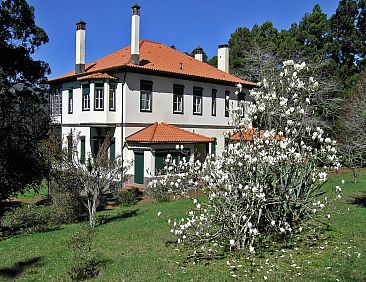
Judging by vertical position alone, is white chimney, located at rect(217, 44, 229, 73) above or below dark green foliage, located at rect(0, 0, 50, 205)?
above

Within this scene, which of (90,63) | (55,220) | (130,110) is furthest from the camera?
(90,63)

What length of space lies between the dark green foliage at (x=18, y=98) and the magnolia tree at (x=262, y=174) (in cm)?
1207

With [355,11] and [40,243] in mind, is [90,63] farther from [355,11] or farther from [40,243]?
[355,11]

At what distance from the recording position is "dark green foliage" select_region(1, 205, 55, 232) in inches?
638

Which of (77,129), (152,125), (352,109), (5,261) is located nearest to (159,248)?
(5,261)

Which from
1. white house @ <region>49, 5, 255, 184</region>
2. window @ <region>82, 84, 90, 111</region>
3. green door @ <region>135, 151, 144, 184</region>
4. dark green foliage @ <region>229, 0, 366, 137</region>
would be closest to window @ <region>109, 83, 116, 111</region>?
white house @ <region>49, 5, 255, 184</region>

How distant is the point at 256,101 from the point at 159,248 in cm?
454

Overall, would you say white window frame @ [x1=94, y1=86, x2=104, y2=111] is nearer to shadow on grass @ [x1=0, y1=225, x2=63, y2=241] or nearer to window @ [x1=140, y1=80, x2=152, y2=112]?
window @ [x1=140, y1=80, x2=152, y2=112]

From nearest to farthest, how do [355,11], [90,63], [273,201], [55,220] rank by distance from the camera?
[273,201] → [55,220] → [90,63] → [355,11]

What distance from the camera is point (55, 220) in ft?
53.8

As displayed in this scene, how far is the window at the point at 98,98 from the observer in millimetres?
24719

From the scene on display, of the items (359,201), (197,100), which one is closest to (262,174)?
(359,201)

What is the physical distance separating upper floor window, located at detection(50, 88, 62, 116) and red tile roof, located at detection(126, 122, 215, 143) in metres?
8.44

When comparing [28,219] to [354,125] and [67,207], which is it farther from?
[354,125]
